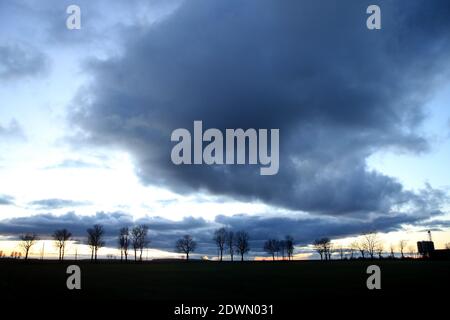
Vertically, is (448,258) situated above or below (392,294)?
below
